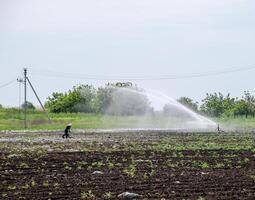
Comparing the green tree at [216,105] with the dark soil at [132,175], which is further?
the green tree at [216,105]

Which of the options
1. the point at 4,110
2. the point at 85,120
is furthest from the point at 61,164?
the point at 4,110

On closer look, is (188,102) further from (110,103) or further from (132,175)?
(132,175)

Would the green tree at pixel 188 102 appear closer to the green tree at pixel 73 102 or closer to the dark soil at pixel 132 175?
the green tree at pixel 73 102

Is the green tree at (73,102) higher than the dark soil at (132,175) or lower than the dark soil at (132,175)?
higher

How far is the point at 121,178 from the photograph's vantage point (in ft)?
53.1

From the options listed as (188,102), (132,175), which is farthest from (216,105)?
(132,175)

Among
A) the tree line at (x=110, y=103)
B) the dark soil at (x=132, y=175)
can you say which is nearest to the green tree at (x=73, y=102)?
the tree line at (x=110, y=103)

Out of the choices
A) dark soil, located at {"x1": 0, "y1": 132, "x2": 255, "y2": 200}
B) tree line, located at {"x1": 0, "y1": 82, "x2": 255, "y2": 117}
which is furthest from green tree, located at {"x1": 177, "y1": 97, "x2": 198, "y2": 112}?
dark soil, located at {"x1": 0, "y1": 132, "x2": 255, "y2": 200}

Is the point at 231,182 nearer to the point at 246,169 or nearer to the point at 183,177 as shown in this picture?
the point at 183,177

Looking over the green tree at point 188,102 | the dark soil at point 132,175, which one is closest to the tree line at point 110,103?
the green tree at point 188,102

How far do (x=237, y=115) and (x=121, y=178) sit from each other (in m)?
73.5

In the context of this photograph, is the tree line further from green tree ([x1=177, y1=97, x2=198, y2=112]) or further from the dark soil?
the dark soil

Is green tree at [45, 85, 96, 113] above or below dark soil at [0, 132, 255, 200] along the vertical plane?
above

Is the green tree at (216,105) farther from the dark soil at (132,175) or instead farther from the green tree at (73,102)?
the dark soil at (132,175)
